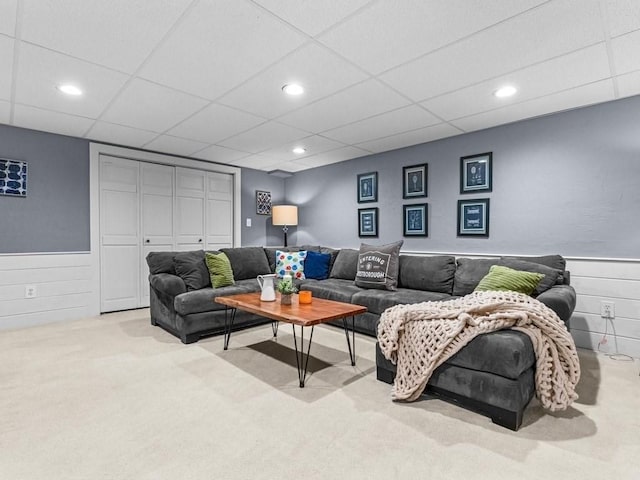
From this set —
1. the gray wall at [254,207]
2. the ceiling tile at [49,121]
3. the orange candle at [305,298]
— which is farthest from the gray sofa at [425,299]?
the ceiling tile at [49,121]

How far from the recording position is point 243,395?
2.16 meters

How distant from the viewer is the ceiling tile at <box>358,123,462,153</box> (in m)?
3.77

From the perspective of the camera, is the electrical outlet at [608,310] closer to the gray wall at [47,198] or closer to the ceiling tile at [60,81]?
the ceiling tile at [60,81]

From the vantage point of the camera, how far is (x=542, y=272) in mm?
2814

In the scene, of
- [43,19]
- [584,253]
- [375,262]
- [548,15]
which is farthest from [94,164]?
[584,253]

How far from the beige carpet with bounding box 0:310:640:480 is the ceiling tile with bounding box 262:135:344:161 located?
Answer: 8.55 feet

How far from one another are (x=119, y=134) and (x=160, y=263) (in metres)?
1.62

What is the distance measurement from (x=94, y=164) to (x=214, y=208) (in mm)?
1700

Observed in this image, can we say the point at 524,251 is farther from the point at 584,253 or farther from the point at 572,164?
the point at 572,164

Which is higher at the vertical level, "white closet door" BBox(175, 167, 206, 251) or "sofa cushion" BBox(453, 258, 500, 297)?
"white closet door" BBox(175, 167, 206, 251)

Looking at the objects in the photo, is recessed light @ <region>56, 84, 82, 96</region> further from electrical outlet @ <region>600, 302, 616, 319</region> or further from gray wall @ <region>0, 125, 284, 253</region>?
electrical outlet @ <region>600, 302, 616, 319</region>

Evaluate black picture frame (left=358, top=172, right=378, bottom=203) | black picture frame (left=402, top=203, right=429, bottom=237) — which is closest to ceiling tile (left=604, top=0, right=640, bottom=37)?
black picture frame (left=402, top=203, right=429, bottom=237)

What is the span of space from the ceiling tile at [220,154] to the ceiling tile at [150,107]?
93 centimetres

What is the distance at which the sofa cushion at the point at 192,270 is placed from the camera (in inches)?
141
